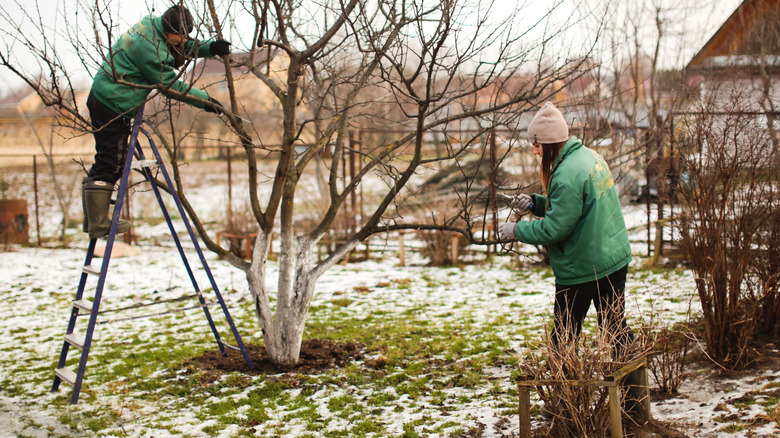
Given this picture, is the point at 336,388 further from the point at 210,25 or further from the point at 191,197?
the point at 191,197

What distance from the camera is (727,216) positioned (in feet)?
12.3

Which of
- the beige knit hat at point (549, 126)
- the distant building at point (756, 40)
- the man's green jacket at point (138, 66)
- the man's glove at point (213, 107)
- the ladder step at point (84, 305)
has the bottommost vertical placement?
the ladder step at point (84, 305)

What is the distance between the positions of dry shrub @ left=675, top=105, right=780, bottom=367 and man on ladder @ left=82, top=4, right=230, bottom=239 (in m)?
2.96

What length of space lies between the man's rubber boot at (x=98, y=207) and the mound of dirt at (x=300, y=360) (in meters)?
1.20

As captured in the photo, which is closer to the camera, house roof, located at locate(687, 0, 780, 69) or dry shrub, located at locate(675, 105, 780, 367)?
dry shrub, located at locate(675, 105, 780, 367)

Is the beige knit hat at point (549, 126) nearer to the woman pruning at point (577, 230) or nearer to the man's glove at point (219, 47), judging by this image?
the woman pruning at point (577, 230)

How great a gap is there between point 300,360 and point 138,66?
7.52ft

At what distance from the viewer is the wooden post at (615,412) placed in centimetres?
253

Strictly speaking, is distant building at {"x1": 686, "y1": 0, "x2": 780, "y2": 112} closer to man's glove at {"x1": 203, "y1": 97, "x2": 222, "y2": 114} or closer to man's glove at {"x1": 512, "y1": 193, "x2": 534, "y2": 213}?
man's glove at {"x1": 512, "y1": 193, "x2": 534, "y2": 213}

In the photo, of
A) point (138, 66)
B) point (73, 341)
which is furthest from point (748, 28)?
point (73, 341)

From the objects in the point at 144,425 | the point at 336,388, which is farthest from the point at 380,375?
the point at 144,425

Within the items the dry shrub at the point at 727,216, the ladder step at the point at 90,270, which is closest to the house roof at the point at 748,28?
the dry shrub at the point at 727,216

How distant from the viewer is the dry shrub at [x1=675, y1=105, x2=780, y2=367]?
363 cm

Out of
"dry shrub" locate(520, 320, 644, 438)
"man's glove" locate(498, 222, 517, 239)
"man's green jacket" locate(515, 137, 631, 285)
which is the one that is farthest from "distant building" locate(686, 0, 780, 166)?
"dry shrub" locate(520, 320, 644, 438)
